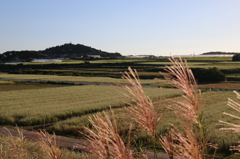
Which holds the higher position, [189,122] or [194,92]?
[194,92]

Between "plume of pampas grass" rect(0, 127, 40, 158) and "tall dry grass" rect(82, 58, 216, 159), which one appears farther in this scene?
"plume of pampas grass" rect(0, 127, 40, 158)

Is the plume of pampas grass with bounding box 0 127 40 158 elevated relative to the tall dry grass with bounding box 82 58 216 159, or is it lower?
lower

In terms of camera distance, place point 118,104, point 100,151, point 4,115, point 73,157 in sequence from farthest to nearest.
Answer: point 118,104
point 4,115
point 73,157
point 100,151

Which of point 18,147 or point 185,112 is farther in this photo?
point 18,147

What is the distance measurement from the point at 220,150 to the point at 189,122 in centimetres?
1405

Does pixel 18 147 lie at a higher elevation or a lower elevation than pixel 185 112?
lower

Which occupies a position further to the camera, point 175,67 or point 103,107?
point 103,107

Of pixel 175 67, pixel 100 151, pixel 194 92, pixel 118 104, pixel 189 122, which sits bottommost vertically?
pixel 118 104

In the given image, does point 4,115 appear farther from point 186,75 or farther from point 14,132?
point 186,75

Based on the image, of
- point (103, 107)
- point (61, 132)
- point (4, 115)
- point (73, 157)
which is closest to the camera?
point (73, 157)

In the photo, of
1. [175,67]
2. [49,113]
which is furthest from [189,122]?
[49,113]

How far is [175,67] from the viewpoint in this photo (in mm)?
2527

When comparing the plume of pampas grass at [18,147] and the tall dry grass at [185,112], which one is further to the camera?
the plume of pampas grass at [18,147]

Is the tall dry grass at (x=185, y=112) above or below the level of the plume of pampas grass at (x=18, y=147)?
above
